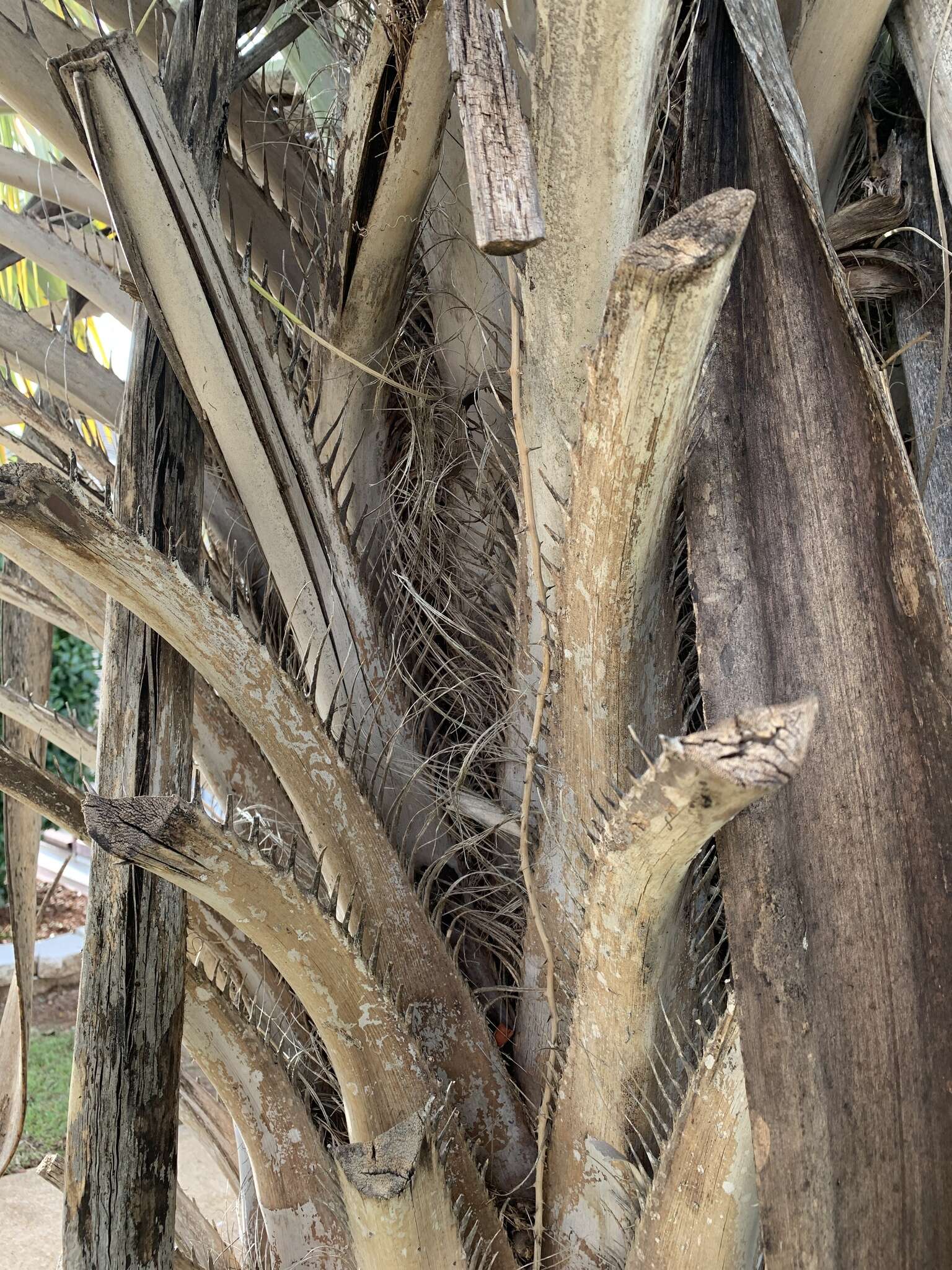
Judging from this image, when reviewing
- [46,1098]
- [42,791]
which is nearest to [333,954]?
[42,791]

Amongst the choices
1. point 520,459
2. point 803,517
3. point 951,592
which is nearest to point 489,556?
point 520,459

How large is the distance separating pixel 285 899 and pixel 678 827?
31 cm

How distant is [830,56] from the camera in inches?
35.5

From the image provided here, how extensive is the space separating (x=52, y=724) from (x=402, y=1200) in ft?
2.34

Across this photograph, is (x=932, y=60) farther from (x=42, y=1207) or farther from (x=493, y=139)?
(x=42, y=1207)

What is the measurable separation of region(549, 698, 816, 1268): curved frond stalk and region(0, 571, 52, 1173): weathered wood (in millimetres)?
577

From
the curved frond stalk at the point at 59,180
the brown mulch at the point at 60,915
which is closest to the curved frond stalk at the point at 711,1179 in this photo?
the curved frond stalk at the point at 59,180

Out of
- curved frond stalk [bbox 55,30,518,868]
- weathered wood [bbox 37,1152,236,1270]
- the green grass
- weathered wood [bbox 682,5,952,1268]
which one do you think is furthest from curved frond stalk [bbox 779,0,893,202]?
the green grass

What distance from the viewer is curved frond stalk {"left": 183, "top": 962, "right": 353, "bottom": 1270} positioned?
2.94 ft

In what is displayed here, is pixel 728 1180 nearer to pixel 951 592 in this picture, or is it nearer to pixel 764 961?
pixel 764 961

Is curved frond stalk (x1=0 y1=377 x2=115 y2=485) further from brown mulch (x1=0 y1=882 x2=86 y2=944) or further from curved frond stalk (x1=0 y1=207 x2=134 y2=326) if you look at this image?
brown mulch (x1=0 y1=882 x2=86 y2=944)

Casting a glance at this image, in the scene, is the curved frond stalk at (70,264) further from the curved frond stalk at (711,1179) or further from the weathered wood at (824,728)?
the curved frond stalk at (711,1179)

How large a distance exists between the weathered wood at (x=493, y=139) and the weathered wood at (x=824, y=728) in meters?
0.27

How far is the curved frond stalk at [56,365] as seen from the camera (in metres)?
1.18
